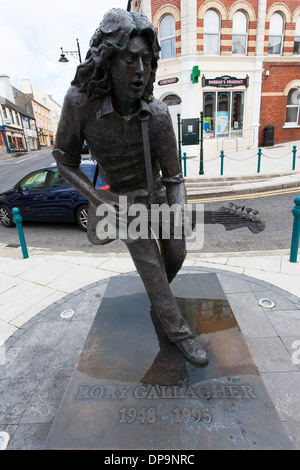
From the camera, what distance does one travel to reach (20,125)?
152 feet

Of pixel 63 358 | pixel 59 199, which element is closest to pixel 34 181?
pixel 59 199

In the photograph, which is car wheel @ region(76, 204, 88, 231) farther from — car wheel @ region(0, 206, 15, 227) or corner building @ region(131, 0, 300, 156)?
corner building @ region(131, 0, 300, 156)

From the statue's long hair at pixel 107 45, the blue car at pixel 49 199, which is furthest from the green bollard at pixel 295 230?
the blue car at pixel 49 199

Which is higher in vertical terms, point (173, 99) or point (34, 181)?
point (173, 99)

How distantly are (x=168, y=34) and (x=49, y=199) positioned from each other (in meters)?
13.1

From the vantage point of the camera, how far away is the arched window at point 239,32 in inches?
616

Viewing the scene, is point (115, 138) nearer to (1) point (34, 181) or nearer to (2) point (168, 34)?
(1) point (34, 181)

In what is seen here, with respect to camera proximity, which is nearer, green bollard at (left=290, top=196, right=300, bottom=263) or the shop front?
green bollard at (left=290, top=196, right=300, bottom=263)

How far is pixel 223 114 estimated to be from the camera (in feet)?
56.5

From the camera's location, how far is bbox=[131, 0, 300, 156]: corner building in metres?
15.2

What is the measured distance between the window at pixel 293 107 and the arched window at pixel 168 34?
25.2 ft

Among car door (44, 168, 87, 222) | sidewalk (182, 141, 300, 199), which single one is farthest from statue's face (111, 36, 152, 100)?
sidewalk (182, 141, 300, 199)

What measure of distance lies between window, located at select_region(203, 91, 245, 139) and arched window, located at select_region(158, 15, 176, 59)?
9.52 feet

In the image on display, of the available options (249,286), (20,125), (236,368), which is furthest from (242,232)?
(20,125)
